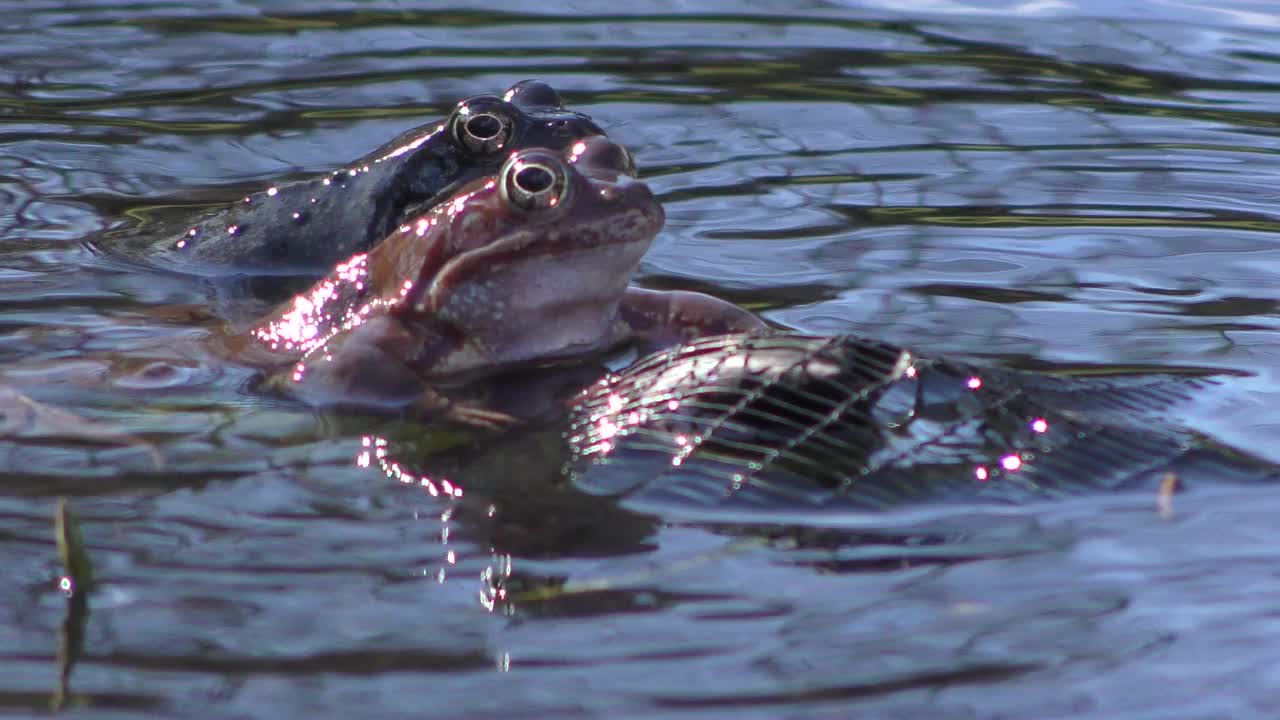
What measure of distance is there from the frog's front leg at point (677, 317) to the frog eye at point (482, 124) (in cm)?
109

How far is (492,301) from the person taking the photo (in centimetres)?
521

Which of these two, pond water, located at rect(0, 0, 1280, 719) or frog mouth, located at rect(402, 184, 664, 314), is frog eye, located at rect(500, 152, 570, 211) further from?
pond water, located at rect(0, 0, 1280, 719)

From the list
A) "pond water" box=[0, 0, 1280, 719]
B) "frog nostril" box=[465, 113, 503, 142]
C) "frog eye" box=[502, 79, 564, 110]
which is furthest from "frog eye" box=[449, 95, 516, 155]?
"pond water" box=[0, 0, 1280, 719]

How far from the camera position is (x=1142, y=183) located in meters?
7.54

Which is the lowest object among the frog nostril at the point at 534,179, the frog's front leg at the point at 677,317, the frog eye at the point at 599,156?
the frog's front leg at the point at 677,317

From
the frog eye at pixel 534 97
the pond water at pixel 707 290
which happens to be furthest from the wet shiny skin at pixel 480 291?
the frog eye at pixel 534 97

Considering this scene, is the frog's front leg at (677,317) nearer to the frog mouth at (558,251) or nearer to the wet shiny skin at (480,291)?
the wet shiny skin at (480,291)

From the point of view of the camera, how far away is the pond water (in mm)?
3209

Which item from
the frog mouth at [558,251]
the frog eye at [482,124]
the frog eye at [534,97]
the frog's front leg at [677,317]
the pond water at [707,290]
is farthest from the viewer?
the frog eye at [534,97]

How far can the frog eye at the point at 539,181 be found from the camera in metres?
4.99

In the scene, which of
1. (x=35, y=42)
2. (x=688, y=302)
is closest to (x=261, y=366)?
(x=688, y=302)

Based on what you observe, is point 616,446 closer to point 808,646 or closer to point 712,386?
point 712,386

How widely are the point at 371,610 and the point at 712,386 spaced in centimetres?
106

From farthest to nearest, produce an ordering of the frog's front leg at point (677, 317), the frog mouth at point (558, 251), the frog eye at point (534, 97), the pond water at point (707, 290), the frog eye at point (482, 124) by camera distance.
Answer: the frog eye at point (534, 97)
the frog eye at point (482, 124)
the frog's front leg at point (677, 317)
the frog mouth at point (558, 251)
the pond water at point (707, 290)
